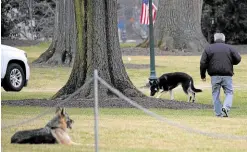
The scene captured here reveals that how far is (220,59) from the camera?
1884cm

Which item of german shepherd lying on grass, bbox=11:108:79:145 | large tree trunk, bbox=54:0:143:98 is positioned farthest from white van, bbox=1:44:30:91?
german shepherd lying on grass, bbox=11:108:79:145

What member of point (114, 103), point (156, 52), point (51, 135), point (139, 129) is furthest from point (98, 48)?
point (156, 52)

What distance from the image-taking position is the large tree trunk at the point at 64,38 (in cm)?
3709

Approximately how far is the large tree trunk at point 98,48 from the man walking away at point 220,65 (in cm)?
273

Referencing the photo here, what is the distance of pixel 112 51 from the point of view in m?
21.2

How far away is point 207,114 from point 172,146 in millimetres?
6259

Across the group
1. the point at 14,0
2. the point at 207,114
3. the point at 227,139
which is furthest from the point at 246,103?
the point at 14,0

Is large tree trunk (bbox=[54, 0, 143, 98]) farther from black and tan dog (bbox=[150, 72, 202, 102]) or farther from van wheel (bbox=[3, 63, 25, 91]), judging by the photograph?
van wheel (bbox=[3, 63, 25, 91])

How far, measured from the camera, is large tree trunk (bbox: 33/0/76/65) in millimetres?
37094

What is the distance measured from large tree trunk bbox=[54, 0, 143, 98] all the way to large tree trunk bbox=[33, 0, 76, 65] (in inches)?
613

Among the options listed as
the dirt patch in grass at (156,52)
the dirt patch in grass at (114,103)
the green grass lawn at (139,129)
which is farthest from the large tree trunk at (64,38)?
the dirt patch in grass at (114,103)

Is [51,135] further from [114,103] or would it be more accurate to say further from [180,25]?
[180,25]

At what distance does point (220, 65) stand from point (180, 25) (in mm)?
29022

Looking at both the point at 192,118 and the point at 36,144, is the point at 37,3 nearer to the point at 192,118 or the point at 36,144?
the point at 192,118
